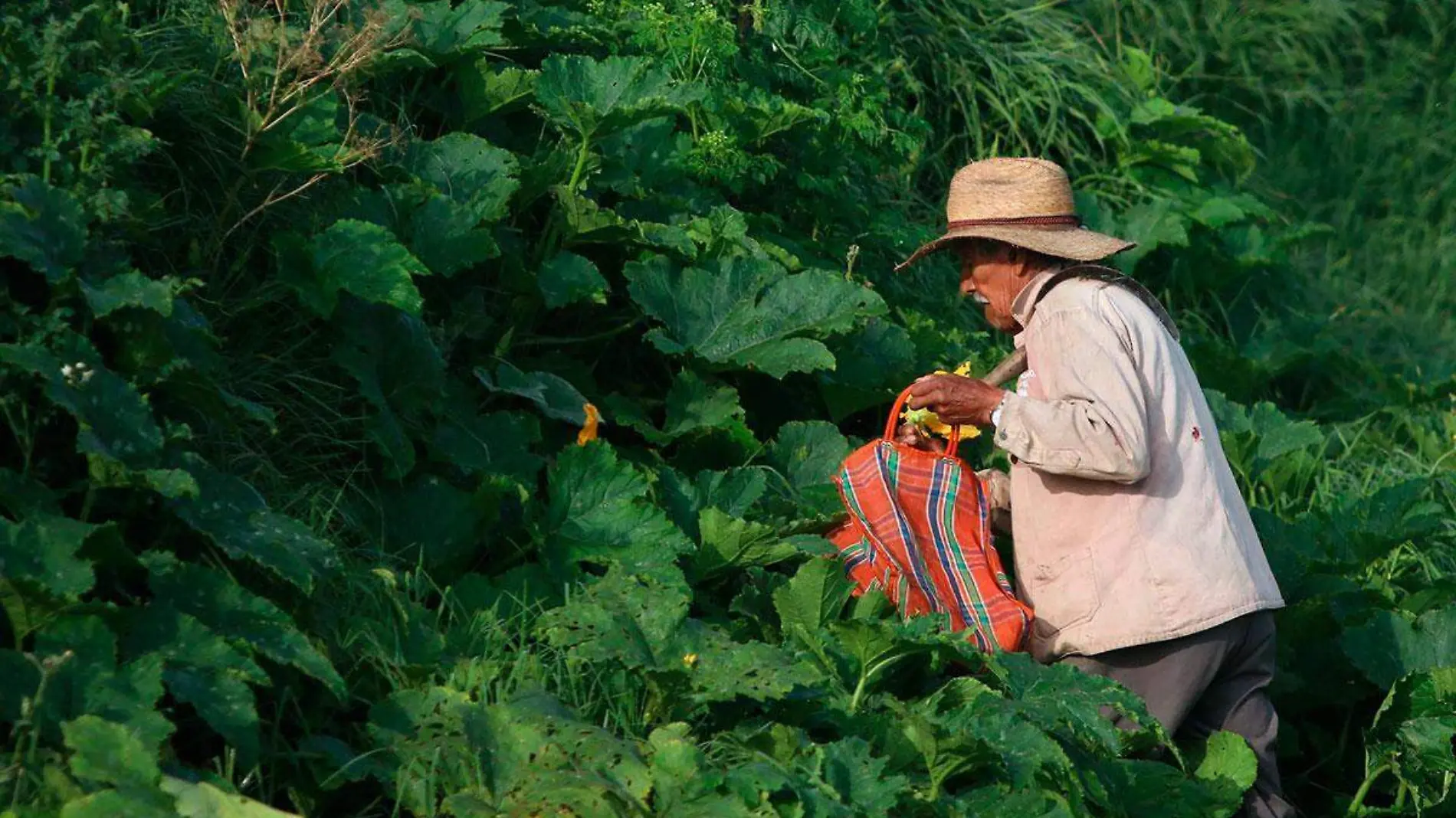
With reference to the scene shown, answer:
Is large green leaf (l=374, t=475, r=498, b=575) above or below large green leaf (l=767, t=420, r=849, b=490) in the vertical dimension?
above

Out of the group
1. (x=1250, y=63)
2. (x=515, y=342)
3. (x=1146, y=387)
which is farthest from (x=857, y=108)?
(x=1250, y=63)

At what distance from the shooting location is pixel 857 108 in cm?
605

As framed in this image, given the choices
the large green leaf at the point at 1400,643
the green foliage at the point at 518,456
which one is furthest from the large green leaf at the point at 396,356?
the large green leaf at the point at 1400,643

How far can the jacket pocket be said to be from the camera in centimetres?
429

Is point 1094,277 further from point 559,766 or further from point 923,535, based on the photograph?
point 559,766

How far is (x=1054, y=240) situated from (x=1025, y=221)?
4.6 inches

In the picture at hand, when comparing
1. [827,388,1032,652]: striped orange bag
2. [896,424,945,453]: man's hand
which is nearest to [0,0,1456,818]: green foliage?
[827,388,1032,652]: striped orange bag

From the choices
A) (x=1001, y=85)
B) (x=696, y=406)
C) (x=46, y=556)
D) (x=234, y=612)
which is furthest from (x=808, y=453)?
(x=1001, y=85)

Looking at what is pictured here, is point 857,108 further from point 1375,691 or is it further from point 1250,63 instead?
point 1250,63

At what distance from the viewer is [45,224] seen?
3.73 m

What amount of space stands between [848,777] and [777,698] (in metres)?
0.23

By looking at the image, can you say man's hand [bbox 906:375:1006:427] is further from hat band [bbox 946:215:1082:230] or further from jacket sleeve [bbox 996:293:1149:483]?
hat band [bbox 946:215:1082:230]

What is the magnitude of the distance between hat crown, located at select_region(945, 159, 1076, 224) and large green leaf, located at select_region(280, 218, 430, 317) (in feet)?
4.19

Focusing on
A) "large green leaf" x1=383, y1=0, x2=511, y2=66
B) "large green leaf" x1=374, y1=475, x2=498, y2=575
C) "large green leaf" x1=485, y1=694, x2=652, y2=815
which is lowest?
"large green leaf" x1=374, y1=475, x2=498, y2=575
